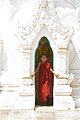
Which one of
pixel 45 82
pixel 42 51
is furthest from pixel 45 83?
pixel 42 51

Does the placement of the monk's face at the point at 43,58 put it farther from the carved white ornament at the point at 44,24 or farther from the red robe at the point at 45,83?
the carved white ornament at the point at 44,24

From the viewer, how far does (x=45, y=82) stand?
10.9 m

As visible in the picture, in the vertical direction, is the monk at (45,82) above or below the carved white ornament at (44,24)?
below

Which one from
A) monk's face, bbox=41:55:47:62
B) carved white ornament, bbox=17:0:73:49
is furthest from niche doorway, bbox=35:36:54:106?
carved white ornament, bbox=17:0:73:49

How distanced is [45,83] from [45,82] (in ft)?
0.11

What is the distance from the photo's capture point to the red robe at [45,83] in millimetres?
10773

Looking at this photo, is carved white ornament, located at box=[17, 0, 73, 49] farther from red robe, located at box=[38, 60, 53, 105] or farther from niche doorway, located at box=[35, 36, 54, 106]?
red robe, located at box=[38, 60, 53, 105]

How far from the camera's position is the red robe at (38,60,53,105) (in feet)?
35.3

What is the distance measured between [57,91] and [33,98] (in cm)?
64

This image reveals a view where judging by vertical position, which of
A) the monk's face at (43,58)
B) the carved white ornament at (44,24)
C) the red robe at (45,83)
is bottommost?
the red robe at (45,83)

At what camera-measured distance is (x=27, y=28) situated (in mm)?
10492

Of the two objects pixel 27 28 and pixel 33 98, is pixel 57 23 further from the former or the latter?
pixel 33 98

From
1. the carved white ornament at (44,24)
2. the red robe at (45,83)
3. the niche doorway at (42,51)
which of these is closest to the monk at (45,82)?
the red robe at (45,83)

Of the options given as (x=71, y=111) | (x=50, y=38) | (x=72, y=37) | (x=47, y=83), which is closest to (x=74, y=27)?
(x=72, y=37)
